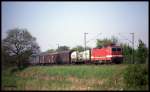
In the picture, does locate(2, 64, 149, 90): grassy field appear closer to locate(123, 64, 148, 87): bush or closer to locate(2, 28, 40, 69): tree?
locate(123, 64, 148, 87): bush

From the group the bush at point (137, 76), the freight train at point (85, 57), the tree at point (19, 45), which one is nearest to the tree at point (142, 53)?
the freight train at point (85, 57)

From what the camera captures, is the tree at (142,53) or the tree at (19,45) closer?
the tree at (142,53)

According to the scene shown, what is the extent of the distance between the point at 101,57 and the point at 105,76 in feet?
35.7

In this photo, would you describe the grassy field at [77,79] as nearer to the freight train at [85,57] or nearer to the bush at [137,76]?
the bush at [137,76]

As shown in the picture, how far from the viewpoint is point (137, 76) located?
89.6 ft

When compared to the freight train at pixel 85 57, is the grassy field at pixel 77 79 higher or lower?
lower

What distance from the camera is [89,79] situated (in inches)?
1403

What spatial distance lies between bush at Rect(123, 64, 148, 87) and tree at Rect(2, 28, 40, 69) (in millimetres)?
31972

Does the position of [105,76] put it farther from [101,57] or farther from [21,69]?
[21,69]

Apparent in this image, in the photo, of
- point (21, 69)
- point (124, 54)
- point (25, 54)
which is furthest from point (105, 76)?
point (25, 54)

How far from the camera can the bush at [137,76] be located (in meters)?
27.0

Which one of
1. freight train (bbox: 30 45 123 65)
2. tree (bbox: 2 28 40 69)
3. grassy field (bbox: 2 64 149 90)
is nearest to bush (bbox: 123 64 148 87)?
grassy field (bbox: 2 64 149 90)

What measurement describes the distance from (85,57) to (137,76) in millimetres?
24689

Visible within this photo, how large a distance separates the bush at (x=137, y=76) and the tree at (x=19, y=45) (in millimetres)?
31972
